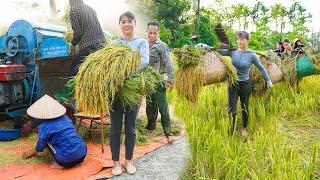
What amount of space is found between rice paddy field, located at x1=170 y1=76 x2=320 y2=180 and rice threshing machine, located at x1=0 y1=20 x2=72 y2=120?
176cm

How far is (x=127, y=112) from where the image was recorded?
11.7 feet

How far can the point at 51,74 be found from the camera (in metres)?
5.66

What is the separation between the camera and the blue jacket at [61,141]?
3818 mm

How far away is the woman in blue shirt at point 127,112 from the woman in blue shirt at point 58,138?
449 mm

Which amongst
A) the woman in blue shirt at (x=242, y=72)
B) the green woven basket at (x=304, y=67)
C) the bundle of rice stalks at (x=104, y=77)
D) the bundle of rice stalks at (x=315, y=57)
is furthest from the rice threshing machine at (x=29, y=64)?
the bundle of rice stalks at (x=315, y=57)

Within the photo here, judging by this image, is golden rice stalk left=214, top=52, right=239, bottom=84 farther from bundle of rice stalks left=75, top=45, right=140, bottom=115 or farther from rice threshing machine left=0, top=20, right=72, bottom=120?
bundle of rice stalks left=75, top=45, right=140, bottom=115

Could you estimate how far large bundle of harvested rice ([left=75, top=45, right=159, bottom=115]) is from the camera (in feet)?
10.9

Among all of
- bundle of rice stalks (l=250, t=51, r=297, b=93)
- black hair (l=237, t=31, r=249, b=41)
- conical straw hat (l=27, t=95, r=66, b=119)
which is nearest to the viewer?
conical straw hat (l=27, t=95, r=66, b=119)

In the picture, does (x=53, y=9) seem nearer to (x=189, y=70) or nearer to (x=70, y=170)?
(x=189, y=70)

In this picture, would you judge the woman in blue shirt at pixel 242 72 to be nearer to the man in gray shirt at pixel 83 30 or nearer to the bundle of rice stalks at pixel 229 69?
the bundle of rice stalks at pixel 229 69

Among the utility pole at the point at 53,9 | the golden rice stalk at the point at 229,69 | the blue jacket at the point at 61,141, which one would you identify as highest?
the utility pole at the point at 53,9

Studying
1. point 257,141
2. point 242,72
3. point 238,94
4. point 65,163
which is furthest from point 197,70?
point 65,163

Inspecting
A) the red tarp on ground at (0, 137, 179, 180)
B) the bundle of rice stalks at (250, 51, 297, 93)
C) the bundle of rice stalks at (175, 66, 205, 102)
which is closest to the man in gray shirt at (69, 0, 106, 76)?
the bundle of rice stalks at (175, 66, 205, 102)

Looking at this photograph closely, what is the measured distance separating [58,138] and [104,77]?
3.09 ft
